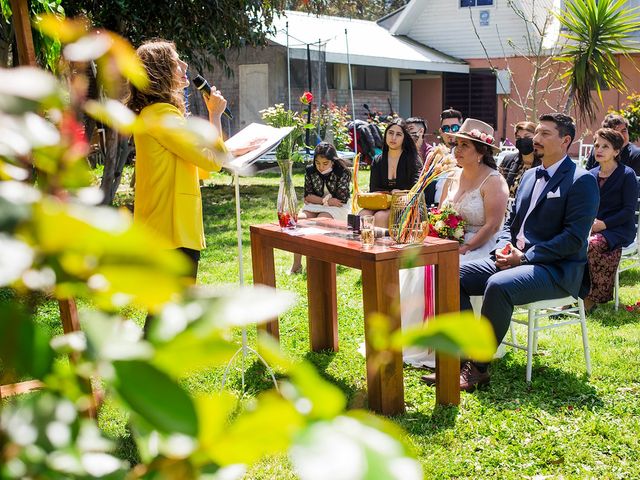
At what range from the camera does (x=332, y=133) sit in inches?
643

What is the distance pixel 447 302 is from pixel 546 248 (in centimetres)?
87

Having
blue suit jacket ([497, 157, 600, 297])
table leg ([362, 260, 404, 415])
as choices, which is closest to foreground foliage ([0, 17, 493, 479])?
table leg ([362, 260, 404, 415])

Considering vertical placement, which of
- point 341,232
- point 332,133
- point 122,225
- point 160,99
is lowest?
point 332,133

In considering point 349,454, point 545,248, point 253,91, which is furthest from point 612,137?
point 253,91

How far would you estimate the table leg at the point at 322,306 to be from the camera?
5199mm

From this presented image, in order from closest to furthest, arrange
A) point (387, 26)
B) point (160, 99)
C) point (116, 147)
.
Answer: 1. point (160, 99)
2. point (116, 147)
3. point (387, 26)

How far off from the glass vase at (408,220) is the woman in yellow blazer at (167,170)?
1.07 metres

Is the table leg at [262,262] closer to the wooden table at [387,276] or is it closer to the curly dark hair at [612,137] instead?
the wooden table at [387,276]

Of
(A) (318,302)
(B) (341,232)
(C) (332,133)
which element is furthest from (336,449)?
(C) (332,133)

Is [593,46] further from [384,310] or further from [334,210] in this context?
[384,310]

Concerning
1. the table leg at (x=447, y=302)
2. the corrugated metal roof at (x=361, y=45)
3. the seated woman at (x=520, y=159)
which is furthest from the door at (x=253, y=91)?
the table leg at (x=447, y=302)

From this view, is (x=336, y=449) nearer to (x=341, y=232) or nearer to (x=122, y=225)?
(x=122, y=225)

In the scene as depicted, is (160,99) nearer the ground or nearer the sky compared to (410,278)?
nearer the sky

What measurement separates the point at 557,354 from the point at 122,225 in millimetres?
5036
